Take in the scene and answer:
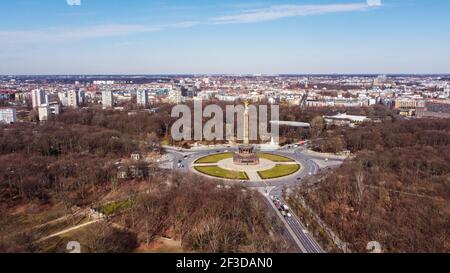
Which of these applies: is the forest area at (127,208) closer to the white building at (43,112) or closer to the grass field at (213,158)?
the grass field at (213,158)

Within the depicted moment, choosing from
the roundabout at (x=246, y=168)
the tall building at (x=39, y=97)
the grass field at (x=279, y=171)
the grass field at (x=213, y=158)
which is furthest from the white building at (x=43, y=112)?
the grass field at (x=279, y=171)

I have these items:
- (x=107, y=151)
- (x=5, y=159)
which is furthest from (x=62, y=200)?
(x=107, y=151)

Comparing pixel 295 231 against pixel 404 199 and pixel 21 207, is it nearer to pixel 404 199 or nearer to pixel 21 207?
pixel 404 199

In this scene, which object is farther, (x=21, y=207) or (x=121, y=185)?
(x=121, y=185)

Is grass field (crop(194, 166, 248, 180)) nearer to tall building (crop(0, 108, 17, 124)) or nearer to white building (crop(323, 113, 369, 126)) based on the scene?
white building (crop(323, 113, 369, 126))

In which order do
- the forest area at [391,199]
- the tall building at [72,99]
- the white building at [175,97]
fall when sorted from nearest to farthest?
the forest area at [391,199], the tall building at [72,99], the white building at [175,97]

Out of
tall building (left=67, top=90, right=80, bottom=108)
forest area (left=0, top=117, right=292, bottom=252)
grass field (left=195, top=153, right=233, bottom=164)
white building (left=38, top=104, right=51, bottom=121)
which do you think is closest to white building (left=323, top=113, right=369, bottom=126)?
grass field (left=195, top=153, right=233, bottom=164)
